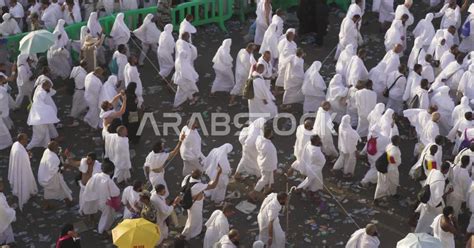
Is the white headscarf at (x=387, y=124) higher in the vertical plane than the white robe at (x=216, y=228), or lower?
higher

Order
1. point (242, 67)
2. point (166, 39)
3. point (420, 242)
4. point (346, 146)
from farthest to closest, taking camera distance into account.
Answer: point (166, 39) → point (242, 67) → point (346, 146) → point (420, 242)

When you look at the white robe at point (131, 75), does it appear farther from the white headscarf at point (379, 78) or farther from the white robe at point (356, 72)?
the white headscarf at point (379, 78)

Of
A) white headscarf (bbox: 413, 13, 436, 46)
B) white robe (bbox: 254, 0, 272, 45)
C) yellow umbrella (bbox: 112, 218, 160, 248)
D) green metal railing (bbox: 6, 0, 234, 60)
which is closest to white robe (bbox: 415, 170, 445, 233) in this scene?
yellow umbrella (bbox: 112, 218, 160, 248)

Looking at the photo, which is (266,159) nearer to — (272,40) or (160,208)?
(160,208)

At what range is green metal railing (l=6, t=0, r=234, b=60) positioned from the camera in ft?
62.4

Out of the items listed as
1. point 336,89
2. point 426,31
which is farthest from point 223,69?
point 426,31

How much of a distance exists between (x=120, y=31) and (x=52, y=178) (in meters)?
5.27

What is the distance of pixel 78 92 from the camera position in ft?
55.1

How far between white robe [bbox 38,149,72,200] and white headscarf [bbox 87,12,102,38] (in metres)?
4.86

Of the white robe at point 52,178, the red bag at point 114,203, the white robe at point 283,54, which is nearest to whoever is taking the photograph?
the red bag at point 114,203

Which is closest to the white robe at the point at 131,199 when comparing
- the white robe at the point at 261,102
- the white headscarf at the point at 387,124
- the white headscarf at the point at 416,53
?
the white robe at the point at 261,102

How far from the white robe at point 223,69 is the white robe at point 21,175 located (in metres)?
4.90

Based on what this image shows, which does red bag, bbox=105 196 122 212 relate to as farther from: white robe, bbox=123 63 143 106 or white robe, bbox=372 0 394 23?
white robe, bbox=372 0 394 23

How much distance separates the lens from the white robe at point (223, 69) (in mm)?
17438
